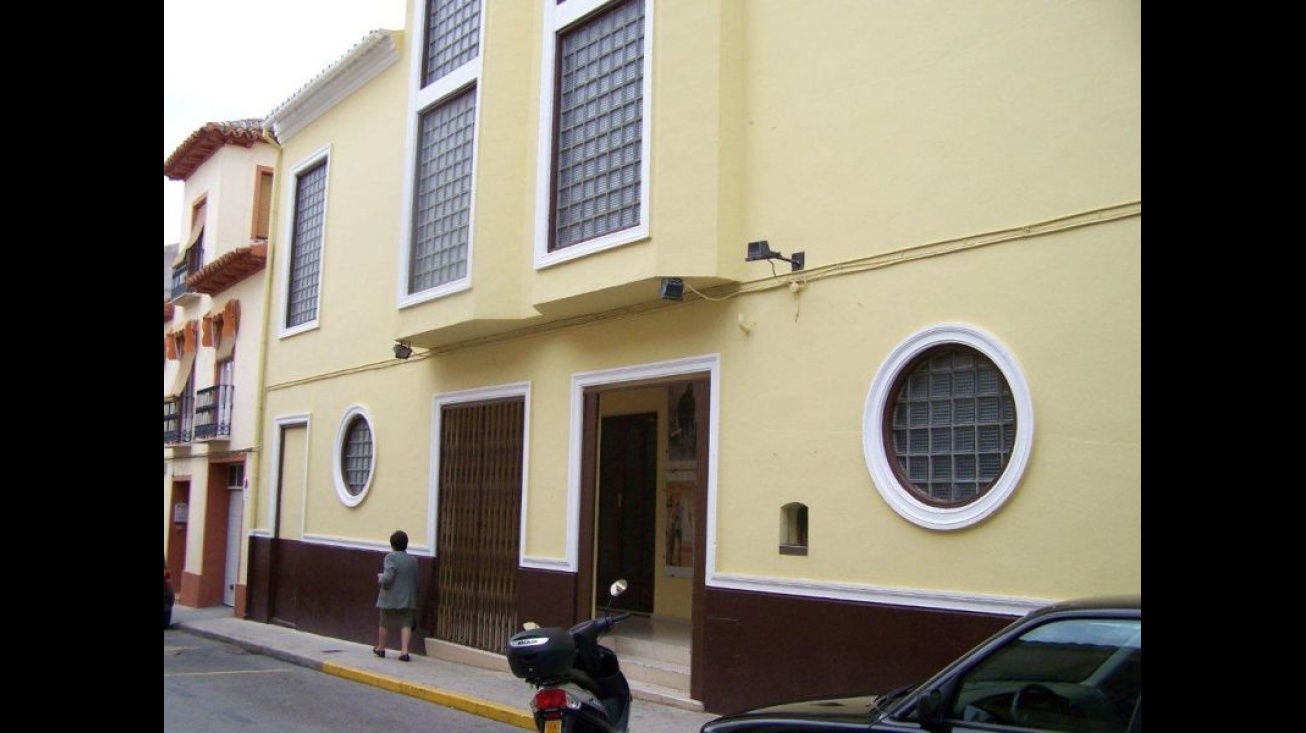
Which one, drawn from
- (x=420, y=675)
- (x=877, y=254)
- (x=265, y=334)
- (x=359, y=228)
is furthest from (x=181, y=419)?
(x=877, y=254)

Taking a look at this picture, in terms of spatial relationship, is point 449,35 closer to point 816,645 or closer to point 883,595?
point 816,645

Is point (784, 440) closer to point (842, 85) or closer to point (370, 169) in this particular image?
point (842, 85)

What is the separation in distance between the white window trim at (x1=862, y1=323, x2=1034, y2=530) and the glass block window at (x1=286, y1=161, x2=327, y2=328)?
11936 mm

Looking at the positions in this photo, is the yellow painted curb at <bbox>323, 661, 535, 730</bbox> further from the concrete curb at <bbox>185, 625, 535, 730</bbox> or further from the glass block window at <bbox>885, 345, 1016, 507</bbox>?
the glass block window at <bbox>885, 345, 1016, 507</bbox>

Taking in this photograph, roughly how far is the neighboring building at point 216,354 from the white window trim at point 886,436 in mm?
14259

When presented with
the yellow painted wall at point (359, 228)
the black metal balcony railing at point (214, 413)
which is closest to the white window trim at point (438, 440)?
the yellow painted wall at point (359, 228)

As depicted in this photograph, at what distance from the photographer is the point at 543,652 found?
6.43m

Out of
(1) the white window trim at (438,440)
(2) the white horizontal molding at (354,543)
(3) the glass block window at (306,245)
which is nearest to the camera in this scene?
(1) the white window trim at (438,440)

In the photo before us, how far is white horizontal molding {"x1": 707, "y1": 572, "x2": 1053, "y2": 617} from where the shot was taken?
7812 millimetres

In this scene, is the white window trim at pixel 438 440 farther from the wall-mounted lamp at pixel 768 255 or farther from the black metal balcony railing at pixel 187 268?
the black metal balcony railing at pixel 187 268

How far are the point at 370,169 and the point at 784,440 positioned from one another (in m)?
9.63

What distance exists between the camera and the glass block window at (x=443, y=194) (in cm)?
1422

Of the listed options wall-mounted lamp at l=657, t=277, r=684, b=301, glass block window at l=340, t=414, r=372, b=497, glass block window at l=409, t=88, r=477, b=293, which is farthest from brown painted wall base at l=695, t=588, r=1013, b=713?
glass block window at l=340, t=414, r=372, b=497
